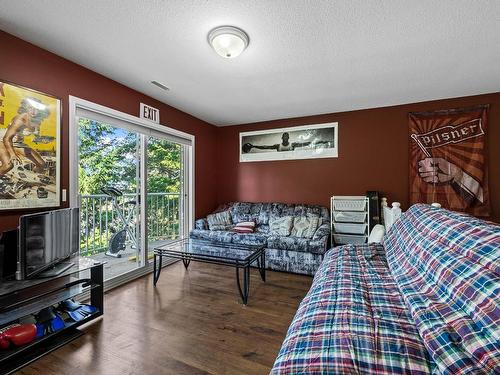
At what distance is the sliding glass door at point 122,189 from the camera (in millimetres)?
3082

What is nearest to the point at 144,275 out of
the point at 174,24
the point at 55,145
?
the point at 55,145

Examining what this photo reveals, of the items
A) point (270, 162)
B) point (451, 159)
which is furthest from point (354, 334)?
point (270, 162)

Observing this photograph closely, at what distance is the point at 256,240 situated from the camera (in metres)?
3.29

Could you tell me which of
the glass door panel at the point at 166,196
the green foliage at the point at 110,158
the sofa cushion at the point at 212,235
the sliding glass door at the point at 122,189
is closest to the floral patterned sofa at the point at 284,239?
the sofa cushion at the point at 212,235

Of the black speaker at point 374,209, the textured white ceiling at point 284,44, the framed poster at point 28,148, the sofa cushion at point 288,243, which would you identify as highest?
the textured white ceiling at point 284,44

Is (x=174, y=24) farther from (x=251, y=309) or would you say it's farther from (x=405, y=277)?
(x=251, y=309)

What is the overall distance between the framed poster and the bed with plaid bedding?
2.24 metres

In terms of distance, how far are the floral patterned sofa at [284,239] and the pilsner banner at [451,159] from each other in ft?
4.62

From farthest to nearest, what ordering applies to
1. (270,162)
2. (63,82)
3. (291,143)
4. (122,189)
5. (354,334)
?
(270,162)
(291,143)
(122,189)
(63,82)
(354,334)

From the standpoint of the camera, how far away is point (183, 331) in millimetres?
1872

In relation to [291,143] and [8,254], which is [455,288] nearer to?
[8,254]

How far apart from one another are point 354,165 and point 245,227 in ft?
6.37

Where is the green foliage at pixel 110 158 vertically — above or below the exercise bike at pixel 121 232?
above

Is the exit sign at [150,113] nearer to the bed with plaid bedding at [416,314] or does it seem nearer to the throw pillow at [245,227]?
the throw pillow at [245,227]
